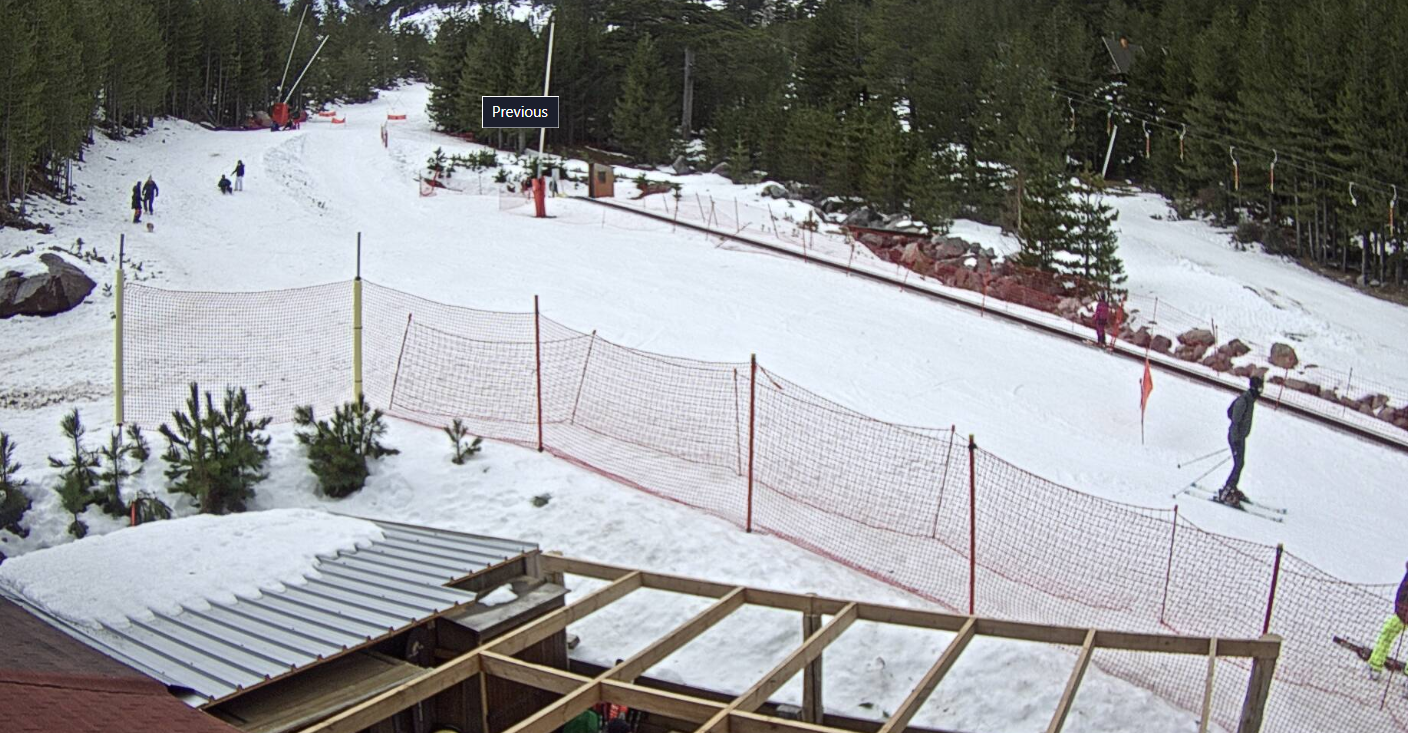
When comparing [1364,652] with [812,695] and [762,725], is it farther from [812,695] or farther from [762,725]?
[762,725]

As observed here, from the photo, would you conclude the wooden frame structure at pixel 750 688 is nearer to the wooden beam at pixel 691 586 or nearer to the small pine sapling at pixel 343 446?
the wooden beam at pixel 691 586

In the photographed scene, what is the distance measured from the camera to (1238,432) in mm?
16500

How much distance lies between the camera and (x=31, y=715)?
5250mm

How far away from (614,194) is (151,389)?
27.1 metres

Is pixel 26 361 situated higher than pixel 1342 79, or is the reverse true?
pixel 1342 79

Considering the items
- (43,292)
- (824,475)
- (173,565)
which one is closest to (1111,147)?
(824,475)

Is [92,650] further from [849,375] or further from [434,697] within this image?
[849,375]

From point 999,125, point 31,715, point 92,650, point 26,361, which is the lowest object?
point 26,361

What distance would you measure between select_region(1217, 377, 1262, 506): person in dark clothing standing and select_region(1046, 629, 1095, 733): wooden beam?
930 cm

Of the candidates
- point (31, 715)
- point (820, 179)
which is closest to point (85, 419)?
point (31, 715)

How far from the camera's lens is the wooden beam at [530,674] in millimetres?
7469

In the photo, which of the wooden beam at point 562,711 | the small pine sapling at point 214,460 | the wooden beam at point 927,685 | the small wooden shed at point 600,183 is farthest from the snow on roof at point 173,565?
the small wooden shed at point 600,183

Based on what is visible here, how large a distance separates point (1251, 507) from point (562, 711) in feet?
43.9

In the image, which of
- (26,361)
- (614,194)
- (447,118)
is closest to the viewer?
(26,361)
